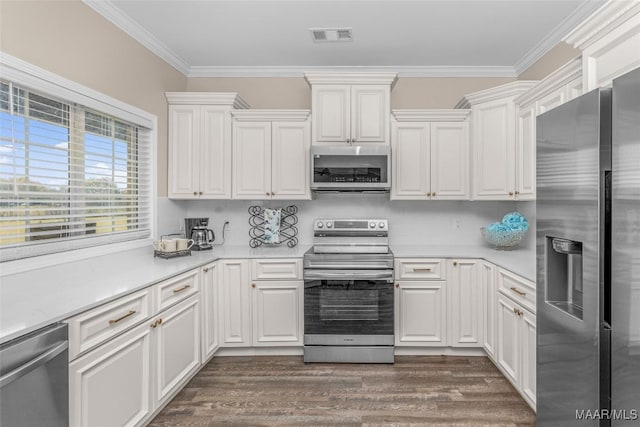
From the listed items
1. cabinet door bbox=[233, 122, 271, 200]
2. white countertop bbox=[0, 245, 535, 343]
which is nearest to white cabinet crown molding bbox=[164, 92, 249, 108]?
cabinet door bbox=[233, 122, 271, 200]

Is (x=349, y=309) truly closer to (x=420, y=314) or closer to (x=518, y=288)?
(x=420, y=314)

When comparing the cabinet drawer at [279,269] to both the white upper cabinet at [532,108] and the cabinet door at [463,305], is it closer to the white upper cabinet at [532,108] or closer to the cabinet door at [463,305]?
the cabinet door at [463,305]

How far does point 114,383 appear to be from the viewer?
5.66 ft

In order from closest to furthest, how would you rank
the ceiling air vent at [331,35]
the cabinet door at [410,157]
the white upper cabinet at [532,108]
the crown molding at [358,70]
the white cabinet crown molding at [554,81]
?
the white cabinet crown molding at [554,81], the white upper cabinet at [532,108], the ceiling air vent at [331,35], the cabinet door at [410,157], the crown molding at [358,70]

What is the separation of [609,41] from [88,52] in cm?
279

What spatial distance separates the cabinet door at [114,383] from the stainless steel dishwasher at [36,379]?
0.09 metres

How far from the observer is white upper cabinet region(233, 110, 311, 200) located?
333cm

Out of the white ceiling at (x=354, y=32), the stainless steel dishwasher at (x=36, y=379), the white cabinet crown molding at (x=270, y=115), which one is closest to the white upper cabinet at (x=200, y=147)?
the white cabinet crown molding at (x=270, y=115)

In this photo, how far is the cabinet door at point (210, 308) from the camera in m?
2.77

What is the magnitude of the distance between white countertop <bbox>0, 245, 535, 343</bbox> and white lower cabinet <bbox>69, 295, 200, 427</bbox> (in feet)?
0.76

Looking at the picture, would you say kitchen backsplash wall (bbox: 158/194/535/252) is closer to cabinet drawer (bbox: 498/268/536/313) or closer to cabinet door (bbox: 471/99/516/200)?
cabinet door (bbox: 471/99/516/200)

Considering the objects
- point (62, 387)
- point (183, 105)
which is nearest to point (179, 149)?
point (183, 105)

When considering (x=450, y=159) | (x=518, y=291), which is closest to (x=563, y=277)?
(x=518, y=291)

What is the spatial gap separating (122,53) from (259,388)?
257 cm
